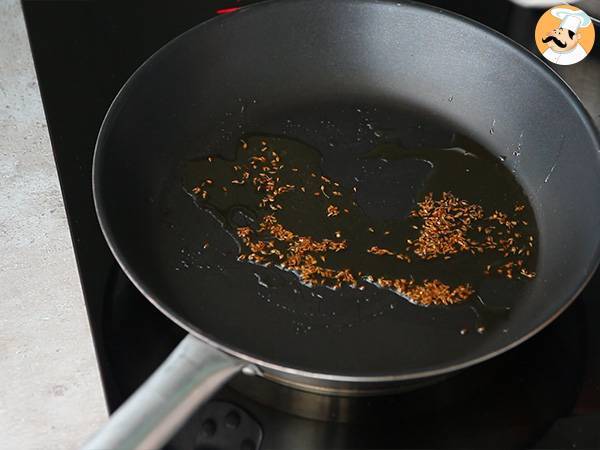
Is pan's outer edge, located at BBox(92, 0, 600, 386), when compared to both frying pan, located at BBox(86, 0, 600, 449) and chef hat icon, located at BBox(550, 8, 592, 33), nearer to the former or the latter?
frying pan, located at BBox(86, 0, 600, 449)

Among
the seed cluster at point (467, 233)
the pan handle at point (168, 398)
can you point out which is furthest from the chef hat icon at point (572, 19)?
the pan handle at point (168, 398)

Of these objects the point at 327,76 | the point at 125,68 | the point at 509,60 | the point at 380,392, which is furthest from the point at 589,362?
the point at 125,68

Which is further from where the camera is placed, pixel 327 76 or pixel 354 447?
pixel 327 76

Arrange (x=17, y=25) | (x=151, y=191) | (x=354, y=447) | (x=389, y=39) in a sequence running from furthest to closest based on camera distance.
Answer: (x=17, y=25) < (x=389, y=39) < (x=151, y=191) < (x=354, y=447)

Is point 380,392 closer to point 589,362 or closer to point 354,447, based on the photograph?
point 354,447

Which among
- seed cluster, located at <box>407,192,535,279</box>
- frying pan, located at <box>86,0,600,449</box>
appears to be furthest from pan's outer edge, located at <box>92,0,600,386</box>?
seed cluster, located at <box>407,192,535,279</box>

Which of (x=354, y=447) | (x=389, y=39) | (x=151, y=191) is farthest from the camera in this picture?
(x=389, y=39)

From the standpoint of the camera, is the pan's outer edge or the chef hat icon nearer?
the pan's outer edge

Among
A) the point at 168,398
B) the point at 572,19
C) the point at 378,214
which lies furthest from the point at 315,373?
the point at 572,19
